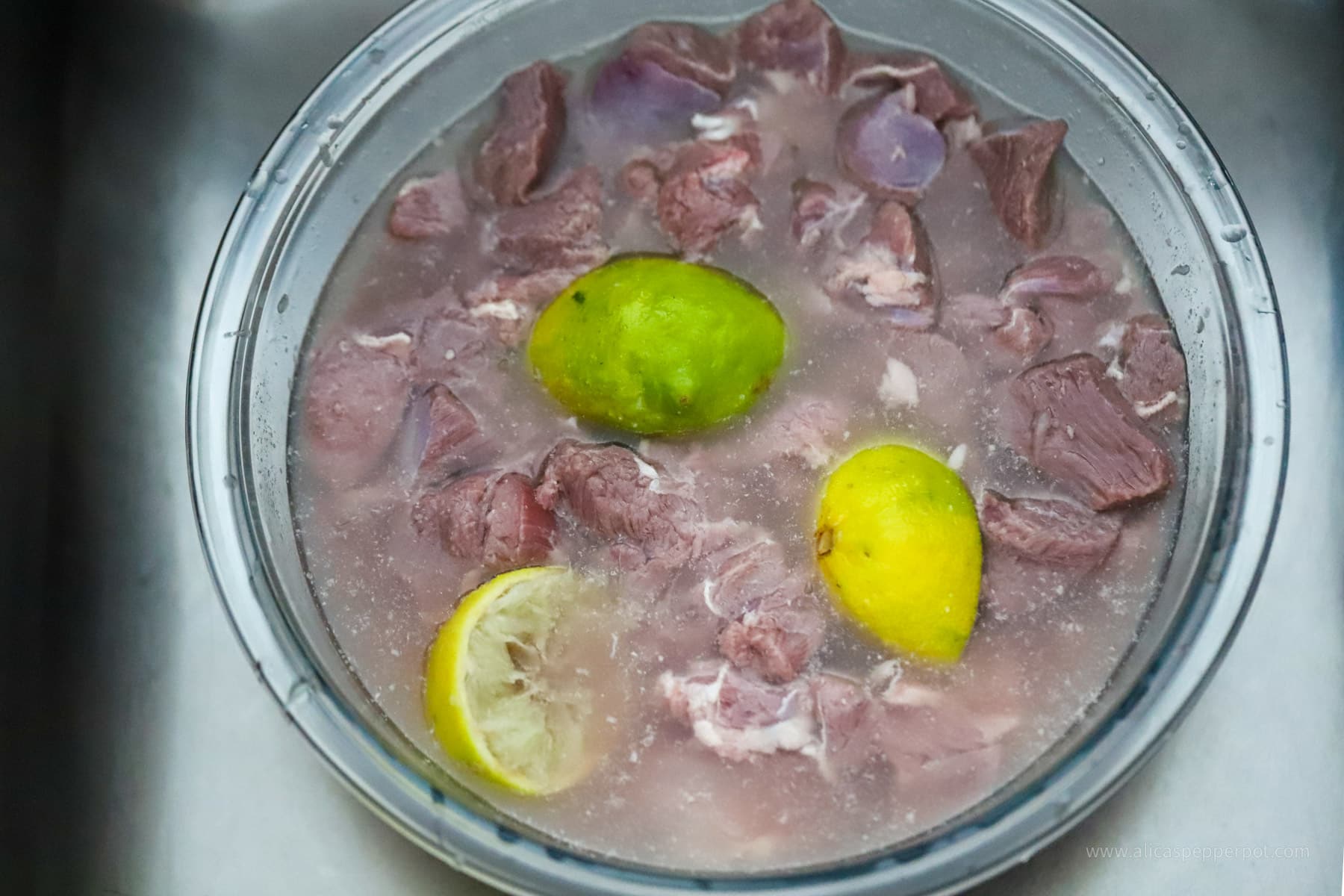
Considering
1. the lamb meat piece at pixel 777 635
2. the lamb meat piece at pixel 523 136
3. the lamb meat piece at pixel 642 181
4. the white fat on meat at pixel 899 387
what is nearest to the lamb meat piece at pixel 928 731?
the lamb meat piece at pixel 777 635

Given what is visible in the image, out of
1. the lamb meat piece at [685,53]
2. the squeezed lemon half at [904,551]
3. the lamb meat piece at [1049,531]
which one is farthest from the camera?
the lamb meat piece at [685,53]

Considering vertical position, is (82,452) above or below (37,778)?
above

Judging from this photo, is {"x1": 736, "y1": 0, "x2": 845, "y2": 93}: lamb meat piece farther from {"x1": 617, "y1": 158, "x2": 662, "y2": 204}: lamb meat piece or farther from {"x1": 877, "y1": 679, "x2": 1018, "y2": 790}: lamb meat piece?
{"x1": 877, "y1": 679, "x2": 1018, "y2": 790}: lamb meat piece

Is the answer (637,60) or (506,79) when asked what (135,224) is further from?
(637,60)

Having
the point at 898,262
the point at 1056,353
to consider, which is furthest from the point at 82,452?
the point at 1056,353

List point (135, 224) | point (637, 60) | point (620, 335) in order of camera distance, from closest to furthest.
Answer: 1. point (620, 335)
2. point (637, 60)
3. point (135, 224)

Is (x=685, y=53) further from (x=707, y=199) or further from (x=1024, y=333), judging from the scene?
(x=1024, y=333)

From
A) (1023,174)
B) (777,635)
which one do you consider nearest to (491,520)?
(777,635)

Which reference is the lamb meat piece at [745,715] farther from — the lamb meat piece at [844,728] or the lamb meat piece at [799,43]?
the lamb meat piece at [799,43]
